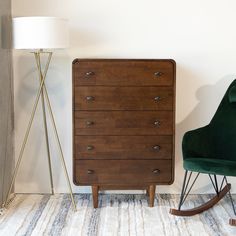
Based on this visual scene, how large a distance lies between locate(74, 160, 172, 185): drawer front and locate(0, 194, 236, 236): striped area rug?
219 millimetres

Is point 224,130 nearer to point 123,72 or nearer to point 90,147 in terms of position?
point 123,72

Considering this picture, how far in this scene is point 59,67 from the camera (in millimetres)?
4066

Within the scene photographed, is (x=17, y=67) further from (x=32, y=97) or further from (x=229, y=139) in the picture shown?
(x=229, y=139)

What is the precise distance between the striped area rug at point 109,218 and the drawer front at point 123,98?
31.2 inches

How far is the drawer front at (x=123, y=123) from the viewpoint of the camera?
3.68 meters

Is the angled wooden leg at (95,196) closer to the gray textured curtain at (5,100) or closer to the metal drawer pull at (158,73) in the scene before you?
the gray textured curtain at (5,100)

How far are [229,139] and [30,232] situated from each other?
169 centimetres

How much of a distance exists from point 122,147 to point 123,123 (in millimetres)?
188

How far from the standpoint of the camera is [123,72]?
12.0 ft

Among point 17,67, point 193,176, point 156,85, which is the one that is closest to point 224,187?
point 193,176

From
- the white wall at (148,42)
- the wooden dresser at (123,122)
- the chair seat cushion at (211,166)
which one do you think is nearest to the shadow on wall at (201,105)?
the white wall at (148,42)

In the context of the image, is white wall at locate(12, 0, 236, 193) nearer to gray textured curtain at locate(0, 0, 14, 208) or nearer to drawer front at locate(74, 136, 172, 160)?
gray textured curtain at locate(0, 0, 14, 208)

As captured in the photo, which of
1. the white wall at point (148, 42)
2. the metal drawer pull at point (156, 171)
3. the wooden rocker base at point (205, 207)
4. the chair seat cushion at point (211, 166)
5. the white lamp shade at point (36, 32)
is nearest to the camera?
the chair seat cushion at point (211, 166)

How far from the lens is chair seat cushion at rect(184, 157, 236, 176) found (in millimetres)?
3240
